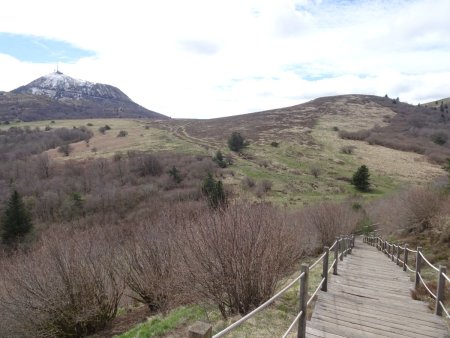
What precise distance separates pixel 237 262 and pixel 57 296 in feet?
22.4

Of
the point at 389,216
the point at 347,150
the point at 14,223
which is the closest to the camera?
the point at 389,216

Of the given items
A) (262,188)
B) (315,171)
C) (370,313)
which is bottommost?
(262,188)

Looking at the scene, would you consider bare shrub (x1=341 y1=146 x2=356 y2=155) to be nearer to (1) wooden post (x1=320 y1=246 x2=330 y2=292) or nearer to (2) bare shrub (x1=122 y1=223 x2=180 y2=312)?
(2) bare shrub (x1=122 y1=223 x2=180 y2=312)

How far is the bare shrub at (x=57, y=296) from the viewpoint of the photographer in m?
11.6

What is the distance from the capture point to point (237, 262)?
8.20 m

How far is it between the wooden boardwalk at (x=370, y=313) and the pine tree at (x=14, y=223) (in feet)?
138

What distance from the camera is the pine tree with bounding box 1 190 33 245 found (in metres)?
42.7

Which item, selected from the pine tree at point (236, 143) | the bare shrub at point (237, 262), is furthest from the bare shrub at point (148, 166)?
the bare shrub at point (237, 262)

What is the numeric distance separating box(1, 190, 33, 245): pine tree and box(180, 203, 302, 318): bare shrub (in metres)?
40.7

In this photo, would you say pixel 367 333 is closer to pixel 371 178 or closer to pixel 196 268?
pixel 196 268

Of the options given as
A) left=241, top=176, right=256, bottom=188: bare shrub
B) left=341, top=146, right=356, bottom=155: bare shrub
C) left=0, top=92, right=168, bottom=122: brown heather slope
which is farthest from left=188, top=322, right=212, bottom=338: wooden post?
left=0, top=92, right=168, bottom=122: brown heather slope

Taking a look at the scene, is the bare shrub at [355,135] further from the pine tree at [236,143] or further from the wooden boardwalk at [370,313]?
the wooden boardwalk at [370,313]

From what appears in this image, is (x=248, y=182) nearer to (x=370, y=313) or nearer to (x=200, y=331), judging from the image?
(x=370, y=313)

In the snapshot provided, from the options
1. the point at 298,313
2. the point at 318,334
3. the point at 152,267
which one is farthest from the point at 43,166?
the point at 318,334
